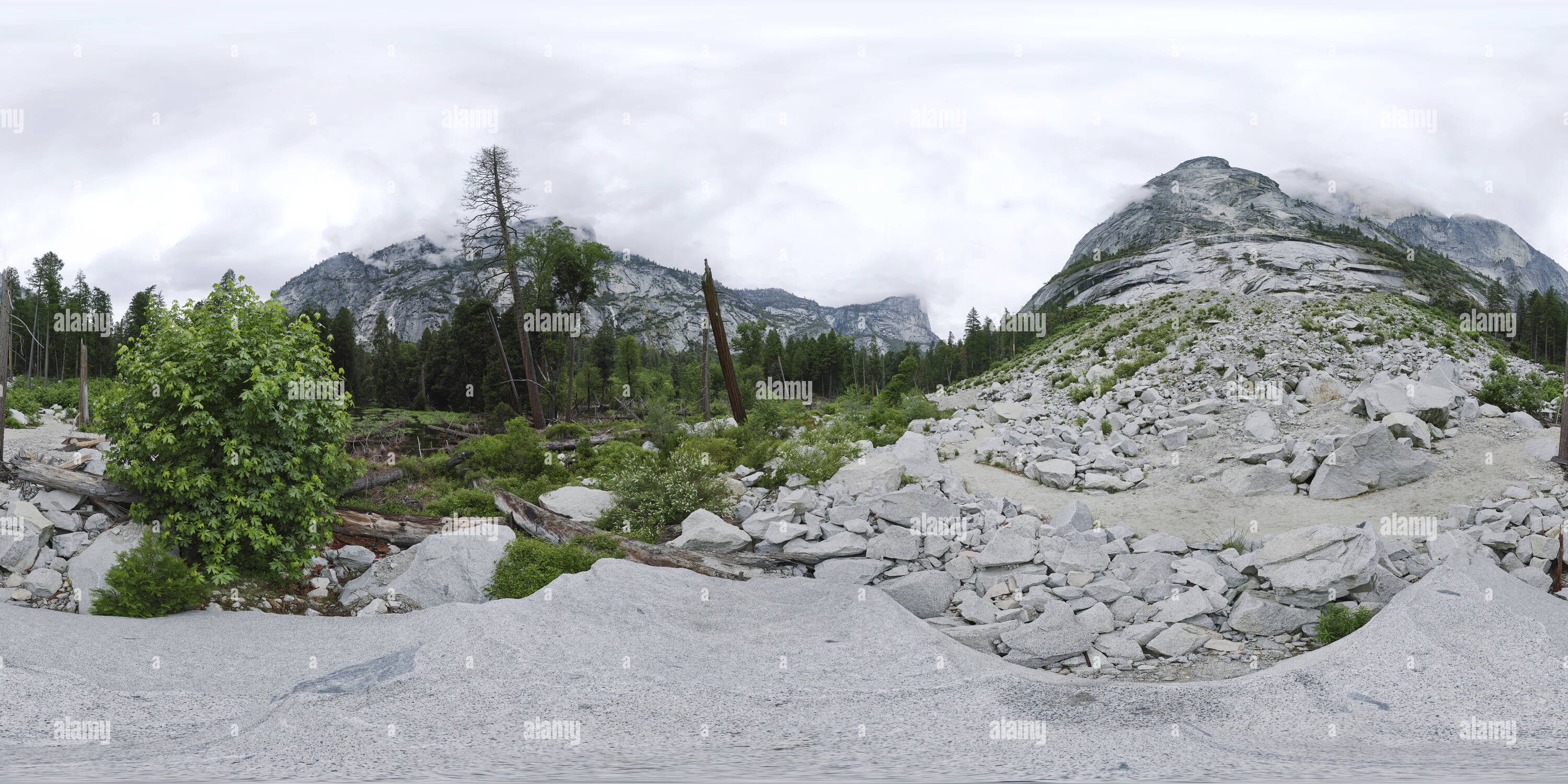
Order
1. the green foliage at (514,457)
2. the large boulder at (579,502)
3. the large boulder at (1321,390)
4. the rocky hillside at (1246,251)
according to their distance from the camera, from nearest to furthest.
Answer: the large boulder at (579,502) < the green foliage at (514,457) < the large boulder at (1321,390) < the rocky hillside at (1246,251)

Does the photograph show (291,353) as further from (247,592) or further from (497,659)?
(497,659)

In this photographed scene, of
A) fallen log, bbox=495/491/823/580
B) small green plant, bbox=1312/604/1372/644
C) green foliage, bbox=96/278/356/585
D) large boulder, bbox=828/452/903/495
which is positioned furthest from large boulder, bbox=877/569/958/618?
green foliage, bbox=96/278/356/585

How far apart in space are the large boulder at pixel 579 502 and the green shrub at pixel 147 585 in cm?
562

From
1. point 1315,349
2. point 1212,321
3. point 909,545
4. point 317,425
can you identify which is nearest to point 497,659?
point 317,425

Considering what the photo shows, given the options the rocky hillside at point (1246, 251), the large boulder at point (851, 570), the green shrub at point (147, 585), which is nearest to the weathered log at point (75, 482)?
the green shrub at point (147, 585)

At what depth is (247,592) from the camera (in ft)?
29.0

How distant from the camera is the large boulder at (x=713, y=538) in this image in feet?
36.1

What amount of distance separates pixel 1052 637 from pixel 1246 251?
105805 millimetres

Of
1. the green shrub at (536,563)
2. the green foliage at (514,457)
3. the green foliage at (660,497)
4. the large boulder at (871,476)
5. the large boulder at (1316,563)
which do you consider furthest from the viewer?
the green foliage at (514,457)

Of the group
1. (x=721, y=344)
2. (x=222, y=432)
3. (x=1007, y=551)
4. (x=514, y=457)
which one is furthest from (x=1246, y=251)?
(x=222, y=432)

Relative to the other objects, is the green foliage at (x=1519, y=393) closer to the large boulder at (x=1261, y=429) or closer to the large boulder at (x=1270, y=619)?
the large boulder at (x=1261, y=429)

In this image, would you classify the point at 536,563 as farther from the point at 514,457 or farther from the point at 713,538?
the point at 514,457

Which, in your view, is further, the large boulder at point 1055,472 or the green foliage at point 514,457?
the green foliage at point 514,457

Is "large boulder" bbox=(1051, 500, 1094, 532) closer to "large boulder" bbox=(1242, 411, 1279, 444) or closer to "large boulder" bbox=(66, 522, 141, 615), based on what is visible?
"large boulder" bbox=(1242, 411, 1279, 444)
